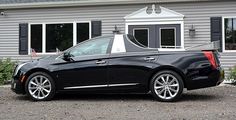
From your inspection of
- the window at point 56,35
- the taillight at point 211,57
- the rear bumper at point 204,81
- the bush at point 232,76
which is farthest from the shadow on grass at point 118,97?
the window at point 56,35

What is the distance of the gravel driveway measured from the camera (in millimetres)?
7594

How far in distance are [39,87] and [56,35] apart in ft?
22.3

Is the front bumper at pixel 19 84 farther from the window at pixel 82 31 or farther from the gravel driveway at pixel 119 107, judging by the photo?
the window at pixel 82 31

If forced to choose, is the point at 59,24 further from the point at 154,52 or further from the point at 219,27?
the point at 154,52

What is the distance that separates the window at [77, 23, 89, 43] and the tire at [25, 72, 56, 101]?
6458mm

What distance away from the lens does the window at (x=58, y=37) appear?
640 inches

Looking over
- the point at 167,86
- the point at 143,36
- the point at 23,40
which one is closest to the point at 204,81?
the point at 167,86

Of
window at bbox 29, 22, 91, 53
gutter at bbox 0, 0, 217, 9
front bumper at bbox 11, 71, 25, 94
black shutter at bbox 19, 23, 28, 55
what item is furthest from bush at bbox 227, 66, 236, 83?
black shutter at bbox 19, 23, 28, 55

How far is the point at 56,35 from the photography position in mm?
16359

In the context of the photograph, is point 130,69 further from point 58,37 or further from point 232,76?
point 58,37

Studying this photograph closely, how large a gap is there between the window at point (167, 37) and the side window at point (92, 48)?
5830 millimetres

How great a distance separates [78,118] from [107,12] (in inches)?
348

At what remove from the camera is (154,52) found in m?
9.55

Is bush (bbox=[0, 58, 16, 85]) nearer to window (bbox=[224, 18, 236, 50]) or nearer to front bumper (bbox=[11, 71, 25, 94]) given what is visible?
front bumper (bbox=[11, 71, 25, 94])
